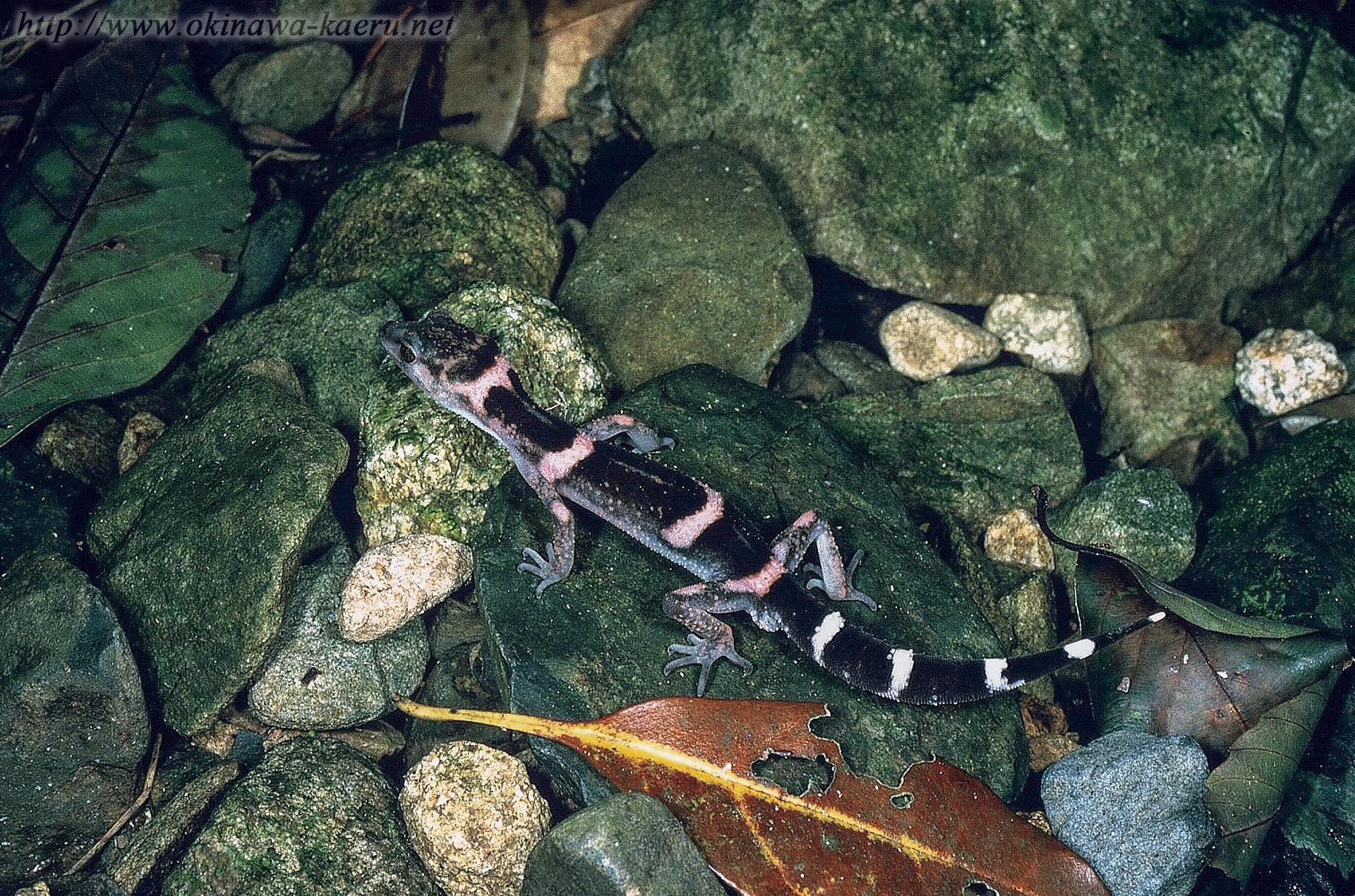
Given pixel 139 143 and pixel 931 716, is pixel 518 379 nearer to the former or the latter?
pixel 931 716

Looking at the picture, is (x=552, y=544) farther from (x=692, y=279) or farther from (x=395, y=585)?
(x=692, y=279)

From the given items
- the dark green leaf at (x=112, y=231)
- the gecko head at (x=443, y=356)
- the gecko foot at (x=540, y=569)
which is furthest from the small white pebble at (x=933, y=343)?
the dark green leaf at (x=112, y=231)

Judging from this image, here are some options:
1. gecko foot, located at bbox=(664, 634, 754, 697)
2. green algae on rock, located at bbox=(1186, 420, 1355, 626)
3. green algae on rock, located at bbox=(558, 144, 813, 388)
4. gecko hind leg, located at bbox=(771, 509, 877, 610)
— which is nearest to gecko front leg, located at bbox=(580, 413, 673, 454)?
Result: green algae on rock, located at bbox=(558, 144, 813, 388)

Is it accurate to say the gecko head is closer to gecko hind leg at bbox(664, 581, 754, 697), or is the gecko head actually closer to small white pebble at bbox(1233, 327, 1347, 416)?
gecko hind leg at bbox(664, 581, 754, 697)

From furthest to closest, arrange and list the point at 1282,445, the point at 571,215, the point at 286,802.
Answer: the point at 571,215, the point at 1282,445, the point at 286,802

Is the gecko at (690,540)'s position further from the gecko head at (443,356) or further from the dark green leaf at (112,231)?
the dark green leaf at (112,231)

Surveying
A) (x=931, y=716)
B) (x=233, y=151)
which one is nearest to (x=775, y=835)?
(x=931, y=716)
